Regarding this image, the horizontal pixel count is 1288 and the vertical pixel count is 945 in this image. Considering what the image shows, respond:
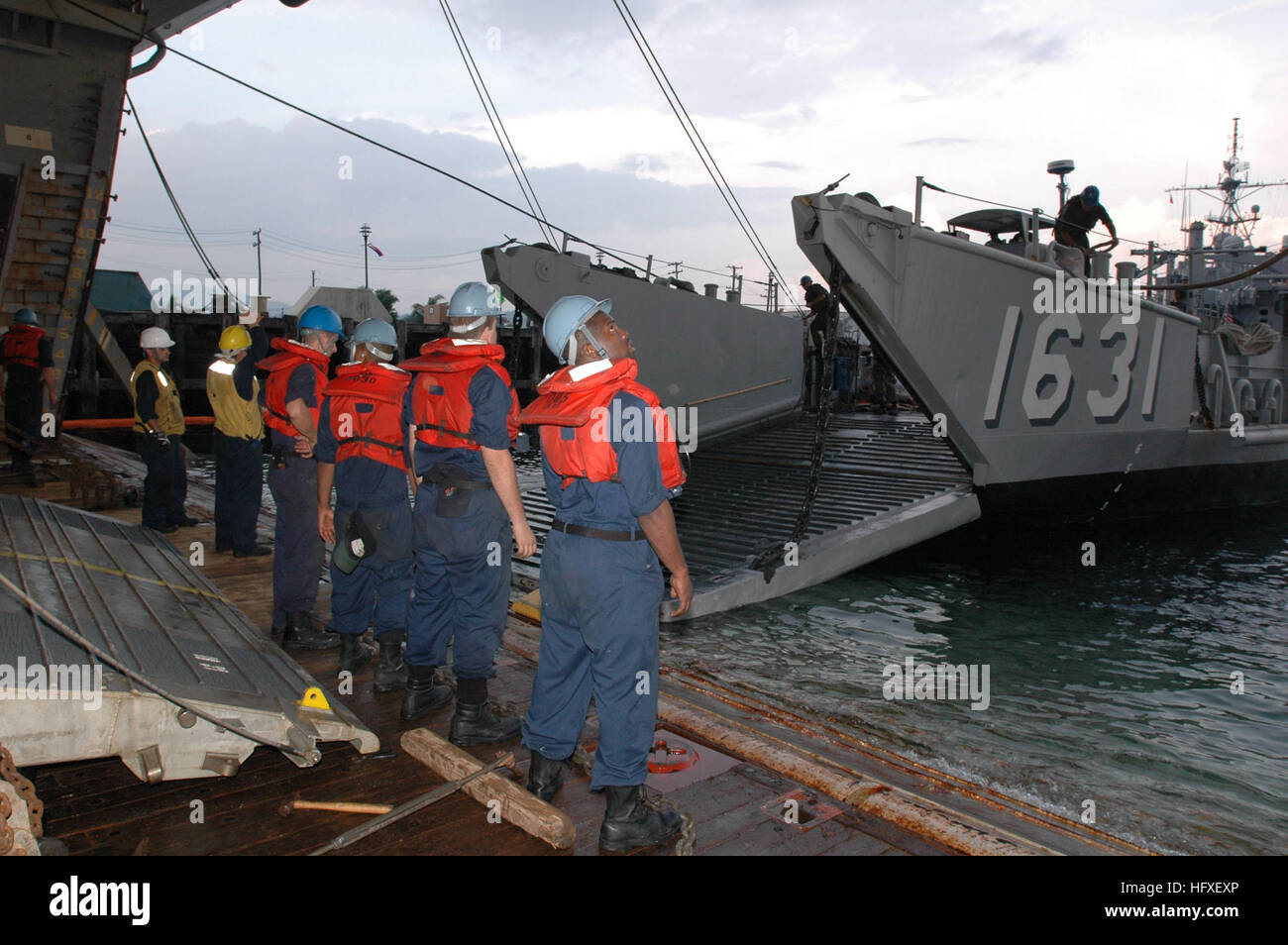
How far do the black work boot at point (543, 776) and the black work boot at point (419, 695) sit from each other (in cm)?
89

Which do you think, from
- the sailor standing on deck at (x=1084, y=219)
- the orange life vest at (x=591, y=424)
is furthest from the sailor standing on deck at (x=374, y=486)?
the sailor standing on deck at (x=1084, y=219)

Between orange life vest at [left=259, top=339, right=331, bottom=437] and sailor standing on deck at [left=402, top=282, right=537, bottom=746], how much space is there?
1288mm

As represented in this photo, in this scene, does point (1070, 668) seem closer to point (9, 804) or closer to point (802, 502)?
point (802, 502)

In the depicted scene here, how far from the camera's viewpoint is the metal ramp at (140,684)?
2.56m

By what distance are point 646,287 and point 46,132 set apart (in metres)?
7.14

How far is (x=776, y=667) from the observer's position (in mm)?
5742

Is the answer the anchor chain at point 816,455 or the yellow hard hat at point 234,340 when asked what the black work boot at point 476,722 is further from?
the anchor chain at point 816,455

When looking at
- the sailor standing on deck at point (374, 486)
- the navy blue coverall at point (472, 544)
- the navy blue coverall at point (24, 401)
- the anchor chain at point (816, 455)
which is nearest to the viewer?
the navy blue coverall at point (472, 544)

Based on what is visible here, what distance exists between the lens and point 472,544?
10.8 ft

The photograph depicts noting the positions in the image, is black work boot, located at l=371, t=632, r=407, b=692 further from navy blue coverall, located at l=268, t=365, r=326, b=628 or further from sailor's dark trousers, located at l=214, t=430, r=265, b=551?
sailor's dark trousers, located at l=214, t=430, r=265, b=551

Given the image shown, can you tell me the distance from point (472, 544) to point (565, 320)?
104cm

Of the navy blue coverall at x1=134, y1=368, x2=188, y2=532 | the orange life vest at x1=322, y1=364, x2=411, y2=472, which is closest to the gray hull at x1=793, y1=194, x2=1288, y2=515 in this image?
the orange life vest at x1=322, y1=364, x2=411, y2=472
